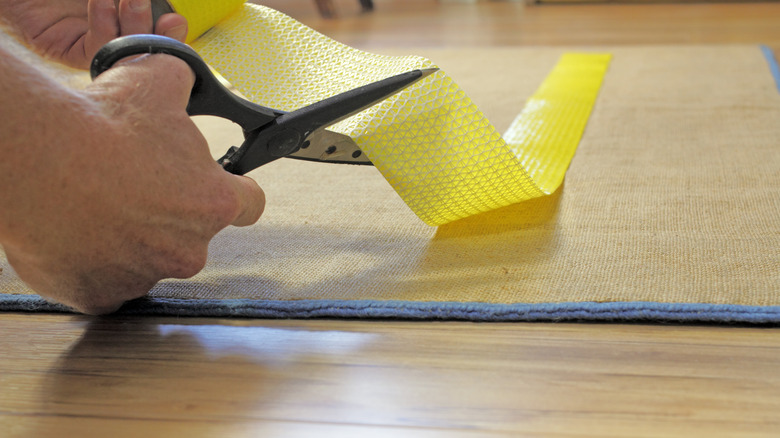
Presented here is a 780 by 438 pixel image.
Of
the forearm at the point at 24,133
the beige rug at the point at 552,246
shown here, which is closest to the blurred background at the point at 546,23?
the beige rug at the point at 552,246

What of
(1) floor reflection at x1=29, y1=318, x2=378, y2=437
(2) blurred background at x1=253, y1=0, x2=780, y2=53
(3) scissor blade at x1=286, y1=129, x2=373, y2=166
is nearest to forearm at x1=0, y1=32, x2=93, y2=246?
(1) floor reflection at x1=29, y1=318, x2=378, y2=437

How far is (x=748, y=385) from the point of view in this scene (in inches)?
19.8

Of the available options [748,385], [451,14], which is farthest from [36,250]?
[451,14]

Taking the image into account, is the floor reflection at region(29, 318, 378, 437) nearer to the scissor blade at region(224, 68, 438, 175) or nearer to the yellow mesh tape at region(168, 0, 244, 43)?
the scissor blade at region(224, 68, 438, 175)

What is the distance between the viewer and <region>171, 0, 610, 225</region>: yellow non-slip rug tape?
741 mm

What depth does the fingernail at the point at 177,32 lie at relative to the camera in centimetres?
73

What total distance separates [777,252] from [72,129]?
0.61 metres

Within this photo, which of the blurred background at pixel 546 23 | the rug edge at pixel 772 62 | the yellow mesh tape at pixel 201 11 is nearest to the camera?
the yellow mesh tape at pixel 201 11

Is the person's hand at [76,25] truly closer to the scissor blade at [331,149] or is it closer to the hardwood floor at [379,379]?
the scissor blade at [331,149]

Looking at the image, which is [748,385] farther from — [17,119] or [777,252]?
[17,119]

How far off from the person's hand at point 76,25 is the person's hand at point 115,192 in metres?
0.14

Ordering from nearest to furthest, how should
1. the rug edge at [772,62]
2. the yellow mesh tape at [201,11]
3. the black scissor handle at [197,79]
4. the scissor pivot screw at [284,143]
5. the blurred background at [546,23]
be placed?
1. the black scissor handle at [197,79]
2. the scissor pivot screw at [284,143]
3. the yellow mesh tape at [201,11]
4. the rug edge at [772,62]
5. the blurred background at [546,23]

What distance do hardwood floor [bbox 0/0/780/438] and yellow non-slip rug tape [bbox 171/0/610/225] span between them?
0.64 ft

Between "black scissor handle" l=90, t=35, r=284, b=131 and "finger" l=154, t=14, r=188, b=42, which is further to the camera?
"finger" l=154, t=14, r=188, b=42
